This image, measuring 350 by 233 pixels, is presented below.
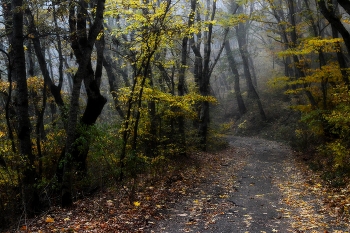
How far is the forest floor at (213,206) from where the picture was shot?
7.06 meters

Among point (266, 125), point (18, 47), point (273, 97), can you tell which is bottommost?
point (266, 125)

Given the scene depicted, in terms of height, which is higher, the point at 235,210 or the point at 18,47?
the point at 18,47

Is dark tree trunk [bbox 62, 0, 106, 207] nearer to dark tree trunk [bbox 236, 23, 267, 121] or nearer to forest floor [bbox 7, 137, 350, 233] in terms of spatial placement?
A: forest floor [bbox 7, 137, 350, 233]

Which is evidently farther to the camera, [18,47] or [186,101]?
[186,101]

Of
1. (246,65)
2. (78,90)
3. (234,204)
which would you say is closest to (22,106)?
(78,90)

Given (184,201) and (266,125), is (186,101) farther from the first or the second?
(266,125)

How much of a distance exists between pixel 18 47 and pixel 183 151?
8.08 m

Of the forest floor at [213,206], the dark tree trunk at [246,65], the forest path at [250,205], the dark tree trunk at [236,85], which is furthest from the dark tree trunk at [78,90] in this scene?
the dark tree trunk at [236,85]

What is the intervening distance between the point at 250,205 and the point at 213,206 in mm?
990

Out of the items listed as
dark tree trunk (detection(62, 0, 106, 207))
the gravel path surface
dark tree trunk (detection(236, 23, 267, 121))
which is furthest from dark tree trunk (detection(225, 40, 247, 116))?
dark tree trunk (detection(62, 0, 106, 207))

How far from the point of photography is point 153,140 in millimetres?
12977

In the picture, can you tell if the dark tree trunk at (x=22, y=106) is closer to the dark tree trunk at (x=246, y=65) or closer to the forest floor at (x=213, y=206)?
the forest floor at (x=213, y=206)

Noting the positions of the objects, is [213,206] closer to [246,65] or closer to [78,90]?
[78,90]

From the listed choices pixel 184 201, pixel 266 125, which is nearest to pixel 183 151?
pixel 184 201
